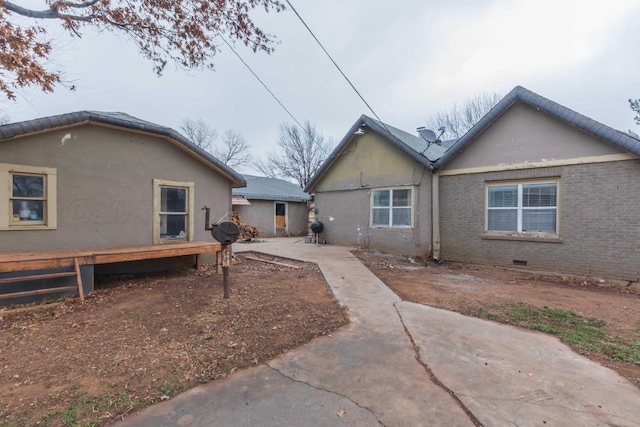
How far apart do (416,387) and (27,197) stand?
7.30m

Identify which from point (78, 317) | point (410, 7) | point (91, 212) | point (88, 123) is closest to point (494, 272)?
point (410, 7)

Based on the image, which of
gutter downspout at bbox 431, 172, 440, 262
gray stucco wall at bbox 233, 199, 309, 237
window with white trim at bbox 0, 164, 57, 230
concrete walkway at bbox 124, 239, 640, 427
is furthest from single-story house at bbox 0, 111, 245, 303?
gray stucco wall at bbox 233, 199, 309, 237

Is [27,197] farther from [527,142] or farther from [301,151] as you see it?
[301,151]

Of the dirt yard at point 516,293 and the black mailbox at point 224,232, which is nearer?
the dirt yard at point 516,293

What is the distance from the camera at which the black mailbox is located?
5074 millimetres

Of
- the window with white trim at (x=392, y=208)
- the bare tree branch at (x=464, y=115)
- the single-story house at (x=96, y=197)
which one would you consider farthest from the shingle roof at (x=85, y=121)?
the bare tree branch at (x=464, y=115)

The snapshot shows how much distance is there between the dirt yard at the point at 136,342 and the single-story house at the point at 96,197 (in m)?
0.83

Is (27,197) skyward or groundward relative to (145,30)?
groundward

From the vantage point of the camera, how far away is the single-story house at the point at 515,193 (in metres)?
6.59

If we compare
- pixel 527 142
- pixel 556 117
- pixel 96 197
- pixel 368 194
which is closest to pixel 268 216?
pixel 368 194

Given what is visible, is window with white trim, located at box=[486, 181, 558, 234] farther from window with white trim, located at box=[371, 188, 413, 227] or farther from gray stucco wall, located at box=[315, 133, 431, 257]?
window with white trim, located at box=[371, 188, 413, 227]

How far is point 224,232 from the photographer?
5156mm

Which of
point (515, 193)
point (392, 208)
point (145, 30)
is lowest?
point (392, 208)

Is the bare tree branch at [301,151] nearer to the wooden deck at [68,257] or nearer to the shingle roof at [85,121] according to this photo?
the shingle roof at [85,121]
